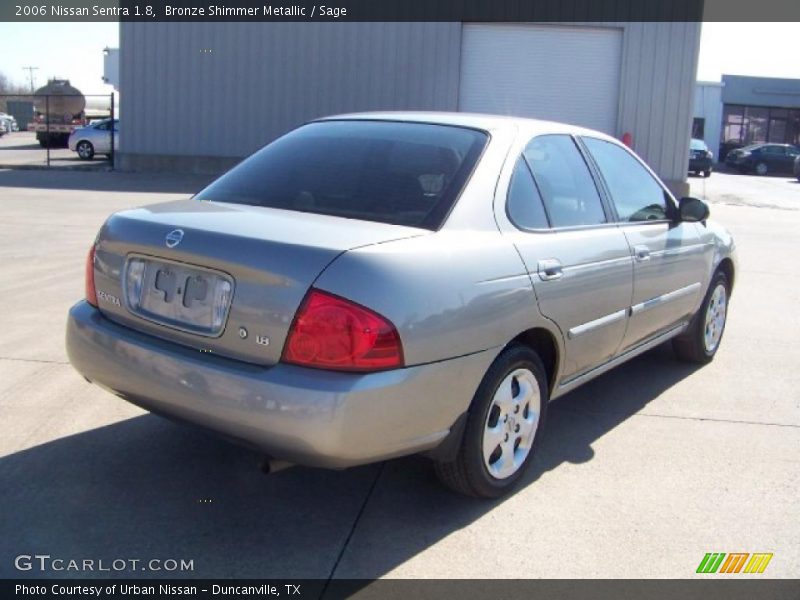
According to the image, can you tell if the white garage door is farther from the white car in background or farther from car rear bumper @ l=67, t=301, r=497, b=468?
car rear bumper @ l=67, t=301, r=497, b=468

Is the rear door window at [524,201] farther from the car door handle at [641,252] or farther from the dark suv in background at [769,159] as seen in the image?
the dark suv in background at [769,159]

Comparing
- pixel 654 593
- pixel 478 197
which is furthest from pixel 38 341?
pixel 654 593

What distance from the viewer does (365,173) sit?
147 inches

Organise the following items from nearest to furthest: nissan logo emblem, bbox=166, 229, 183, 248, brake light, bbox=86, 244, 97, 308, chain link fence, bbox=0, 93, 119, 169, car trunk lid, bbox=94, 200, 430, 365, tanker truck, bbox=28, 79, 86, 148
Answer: car trunk lid, bbox=94, 200, 430, 365, nissan logo emblem, bbox=166, 229, 183, 248, brake light, bbox=86, 244, 97, 308, chain link fence, bbox=0, 93, 119, 169, tanker truck, bbox=28, 79, 86, 148

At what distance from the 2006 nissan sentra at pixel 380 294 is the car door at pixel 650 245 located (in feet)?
0.12

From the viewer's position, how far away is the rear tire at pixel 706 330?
5762mm

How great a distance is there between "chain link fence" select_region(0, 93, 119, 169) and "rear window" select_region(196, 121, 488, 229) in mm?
20310

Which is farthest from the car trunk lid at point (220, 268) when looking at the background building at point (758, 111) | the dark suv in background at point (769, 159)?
the background building at point (758, 111)

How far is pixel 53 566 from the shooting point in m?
2.99

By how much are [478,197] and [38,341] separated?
11.9ft

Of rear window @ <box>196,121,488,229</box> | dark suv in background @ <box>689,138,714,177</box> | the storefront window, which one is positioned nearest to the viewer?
Answer: rear window @ <box>196,121,488,229</box>

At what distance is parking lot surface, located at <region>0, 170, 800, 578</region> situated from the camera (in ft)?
10.4

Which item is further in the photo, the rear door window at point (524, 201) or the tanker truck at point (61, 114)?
the tanker truck at point (61, 114)

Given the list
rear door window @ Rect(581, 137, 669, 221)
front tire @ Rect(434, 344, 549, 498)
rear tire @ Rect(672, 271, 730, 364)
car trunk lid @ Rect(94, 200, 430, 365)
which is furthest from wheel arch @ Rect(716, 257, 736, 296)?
car trunk lid @ Rect(94, 200, 430, 365)
